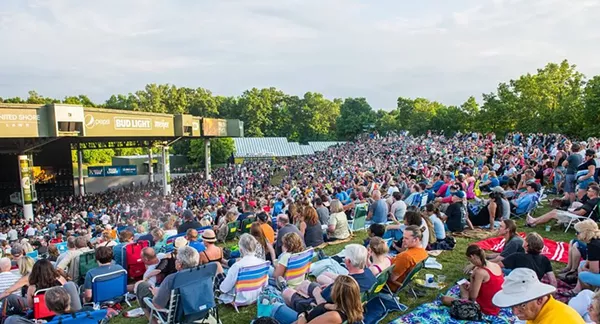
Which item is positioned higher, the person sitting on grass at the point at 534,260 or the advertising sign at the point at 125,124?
the advertising sign at the point at 125,124

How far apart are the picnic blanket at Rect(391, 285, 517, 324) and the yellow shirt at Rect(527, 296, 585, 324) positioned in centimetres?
208

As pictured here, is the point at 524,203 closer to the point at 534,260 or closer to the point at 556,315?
the point at 534,260

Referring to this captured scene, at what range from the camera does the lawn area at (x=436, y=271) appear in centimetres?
495

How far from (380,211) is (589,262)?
4800 millimetres

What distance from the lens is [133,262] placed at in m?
6.33

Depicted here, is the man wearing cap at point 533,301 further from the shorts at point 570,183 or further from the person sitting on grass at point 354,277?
the shorts at point 570,183

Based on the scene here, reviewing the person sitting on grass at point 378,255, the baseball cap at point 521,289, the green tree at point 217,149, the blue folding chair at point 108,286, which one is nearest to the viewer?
the baseball cap at point 521,289

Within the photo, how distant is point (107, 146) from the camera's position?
3366 cm

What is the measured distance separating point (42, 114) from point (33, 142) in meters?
3.62

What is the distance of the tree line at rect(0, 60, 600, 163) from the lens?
34438mm

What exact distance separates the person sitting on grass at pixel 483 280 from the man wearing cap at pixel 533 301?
157cm

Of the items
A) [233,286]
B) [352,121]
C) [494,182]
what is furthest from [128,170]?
[352,121]

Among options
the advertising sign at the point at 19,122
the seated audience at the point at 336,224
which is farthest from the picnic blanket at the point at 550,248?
the advertising sign at the point at 19,122

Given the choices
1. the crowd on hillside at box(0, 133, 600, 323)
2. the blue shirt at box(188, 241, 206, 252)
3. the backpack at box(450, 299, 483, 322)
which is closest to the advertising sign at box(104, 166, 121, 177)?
the crowd on hillside at box(0, 133, 600, 323)
